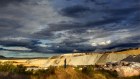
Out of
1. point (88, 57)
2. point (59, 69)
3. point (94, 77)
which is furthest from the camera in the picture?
point (88, 57)

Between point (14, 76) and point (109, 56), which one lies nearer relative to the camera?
point (14, 76)

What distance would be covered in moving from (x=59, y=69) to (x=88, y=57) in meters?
126

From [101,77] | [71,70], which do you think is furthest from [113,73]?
[71,70]

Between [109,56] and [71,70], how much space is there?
110401 millimetres

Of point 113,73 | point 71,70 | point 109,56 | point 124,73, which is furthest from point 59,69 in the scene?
point 109,56

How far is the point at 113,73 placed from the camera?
1362 inches

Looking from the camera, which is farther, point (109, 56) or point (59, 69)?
point (109, 56)

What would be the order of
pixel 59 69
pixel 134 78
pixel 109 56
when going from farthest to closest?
pixel 109 56 < pixel 134 78 < pixel 59 69

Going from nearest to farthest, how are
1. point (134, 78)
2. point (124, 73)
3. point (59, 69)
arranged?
point (59, 69), point (134, 78), point (124, 73)

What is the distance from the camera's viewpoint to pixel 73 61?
15800cm

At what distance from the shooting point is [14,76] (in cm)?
2573

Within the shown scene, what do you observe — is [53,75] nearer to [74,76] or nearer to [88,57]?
[74,76]

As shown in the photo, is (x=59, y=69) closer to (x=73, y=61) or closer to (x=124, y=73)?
(x=124, y=73)

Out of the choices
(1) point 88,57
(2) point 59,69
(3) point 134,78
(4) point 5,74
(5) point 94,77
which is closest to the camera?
(4) point 5,74
